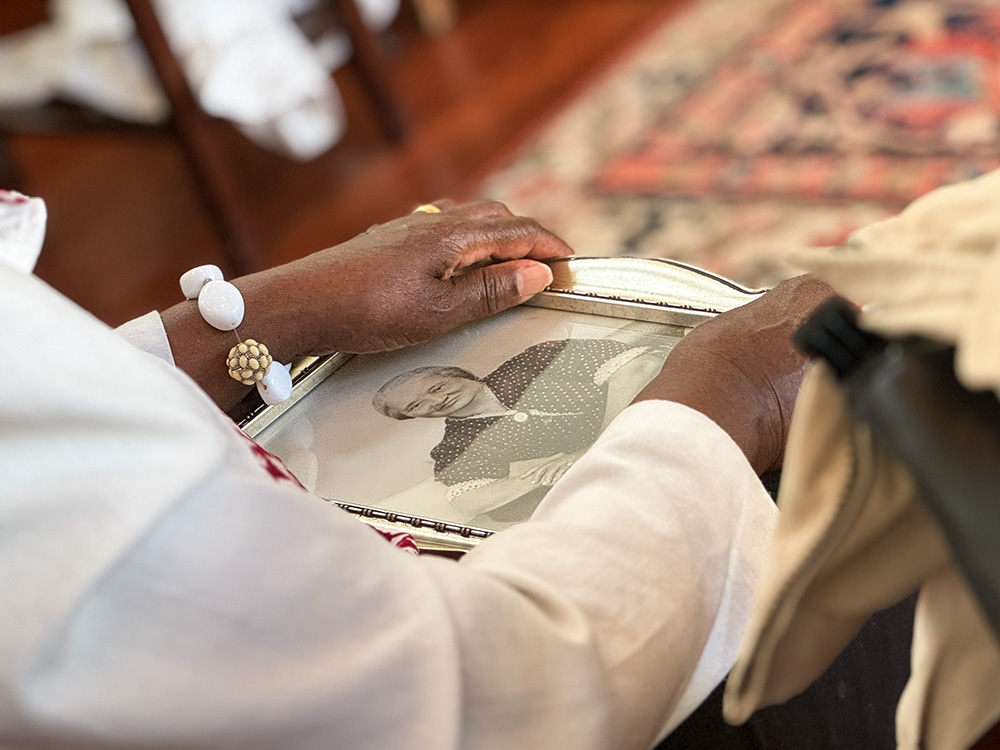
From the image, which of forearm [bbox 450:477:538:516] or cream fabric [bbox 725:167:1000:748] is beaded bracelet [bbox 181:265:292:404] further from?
cream fabric [bbox 725:167:1000:748]

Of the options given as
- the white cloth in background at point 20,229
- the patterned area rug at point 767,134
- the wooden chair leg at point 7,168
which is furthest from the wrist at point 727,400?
the wooden chair leg at point 7,168

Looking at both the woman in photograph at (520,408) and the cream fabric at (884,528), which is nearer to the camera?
the cream fabric at (884,528)

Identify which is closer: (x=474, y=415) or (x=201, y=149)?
(x=474, y=415)

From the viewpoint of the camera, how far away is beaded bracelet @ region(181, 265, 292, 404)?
839mm

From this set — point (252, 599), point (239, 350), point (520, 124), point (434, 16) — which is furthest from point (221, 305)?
point (434, 16)

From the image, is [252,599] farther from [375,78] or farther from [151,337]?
[375,78]

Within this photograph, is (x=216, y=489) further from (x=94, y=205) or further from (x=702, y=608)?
(x=94, y=205)

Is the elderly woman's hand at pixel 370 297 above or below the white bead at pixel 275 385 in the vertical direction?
above

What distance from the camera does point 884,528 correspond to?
0.41 m

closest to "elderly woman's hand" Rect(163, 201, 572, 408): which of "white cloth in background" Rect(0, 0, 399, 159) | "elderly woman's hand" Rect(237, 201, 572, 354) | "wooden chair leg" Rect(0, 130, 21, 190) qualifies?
"elderly woman's hand" Rect(237, 201, 572, 354)

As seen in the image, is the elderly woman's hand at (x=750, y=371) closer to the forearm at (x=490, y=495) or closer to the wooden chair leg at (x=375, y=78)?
the forearm at (x=490, y=495)

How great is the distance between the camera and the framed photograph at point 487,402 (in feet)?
2.40

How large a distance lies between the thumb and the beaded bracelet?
0.16m

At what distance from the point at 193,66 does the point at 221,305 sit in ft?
5.17
